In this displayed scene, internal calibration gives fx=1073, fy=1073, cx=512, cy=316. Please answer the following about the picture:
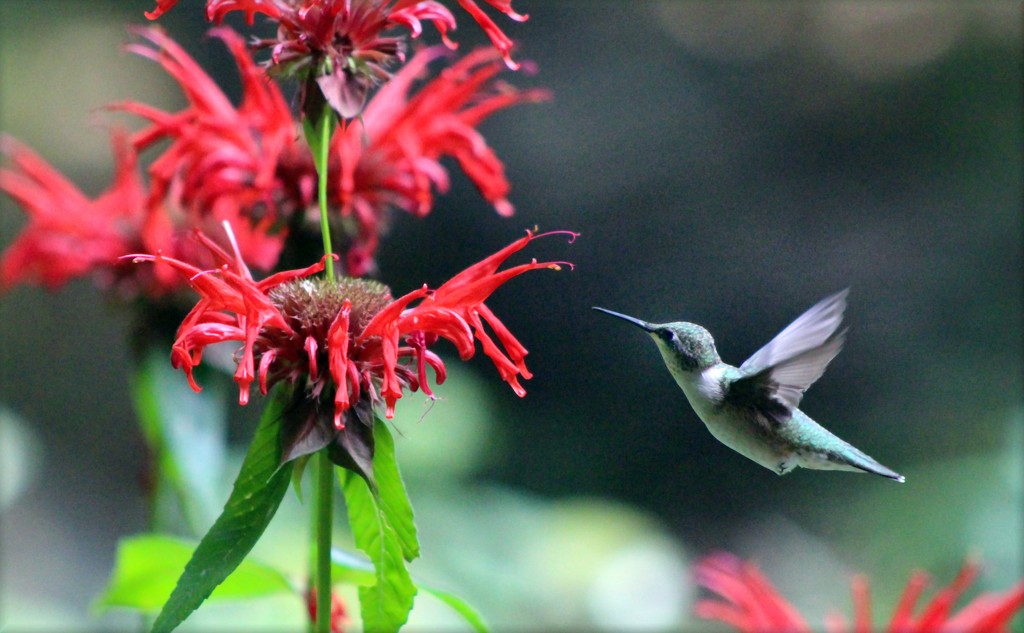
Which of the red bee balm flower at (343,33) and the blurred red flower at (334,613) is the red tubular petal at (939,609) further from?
the red bee balm flower at (343,33)

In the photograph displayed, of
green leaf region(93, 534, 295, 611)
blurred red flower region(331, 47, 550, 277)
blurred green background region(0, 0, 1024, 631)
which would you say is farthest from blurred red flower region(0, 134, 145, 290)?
blurred green background region(0, 0, 1024, 631)

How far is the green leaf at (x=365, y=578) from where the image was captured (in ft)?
3.12

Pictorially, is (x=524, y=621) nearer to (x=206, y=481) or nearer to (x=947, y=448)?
(x=206, y=481)

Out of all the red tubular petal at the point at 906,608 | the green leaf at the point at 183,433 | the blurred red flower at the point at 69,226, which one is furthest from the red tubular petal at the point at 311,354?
the blurred red flower at the point at 69,226

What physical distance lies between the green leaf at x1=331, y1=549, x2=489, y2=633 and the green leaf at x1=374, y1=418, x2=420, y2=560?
81 millimetres

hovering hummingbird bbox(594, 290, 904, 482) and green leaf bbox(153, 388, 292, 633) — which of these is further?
hovering hummingbird bbox(594, 290, 904, 482)

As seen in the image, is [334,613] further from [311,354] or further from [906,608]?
[906,608]

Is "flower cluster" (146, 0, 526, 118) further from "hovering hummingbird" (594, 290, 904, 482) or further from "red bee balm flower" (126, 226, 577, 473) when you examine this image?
"hovering hummingbird" (594, 290, 904, 482)

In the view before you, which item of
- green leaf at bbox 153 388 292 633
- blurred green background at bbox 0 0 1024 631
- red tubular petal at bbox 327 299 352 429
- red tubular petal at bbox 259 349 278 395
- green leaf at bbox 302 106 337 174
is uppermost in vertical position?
green leaf at bbox 302 106 337 174

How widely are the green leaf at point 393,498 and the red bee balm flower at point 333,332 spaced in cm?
2

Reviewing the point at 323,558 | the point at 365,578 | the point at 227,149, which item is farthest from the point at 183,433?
the point at 323,558

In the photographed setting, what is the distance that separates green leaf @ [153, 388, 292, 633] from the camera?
2.61 ft

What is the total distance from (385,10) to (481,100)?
24.1 inches

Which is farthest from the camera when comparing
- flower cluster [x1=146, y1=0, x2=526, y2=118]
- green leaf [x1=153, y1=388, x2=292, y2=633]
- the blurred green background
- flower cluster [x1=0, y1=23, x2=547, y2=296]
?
the blurred green background
